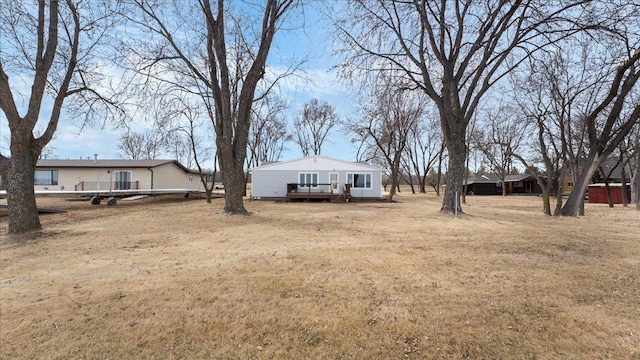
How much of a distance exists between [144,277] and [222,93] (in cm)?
916

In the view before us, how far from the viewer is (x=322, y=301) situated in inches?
136

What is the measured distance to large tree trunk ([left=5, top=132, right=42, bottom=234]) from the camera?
26.5 ft

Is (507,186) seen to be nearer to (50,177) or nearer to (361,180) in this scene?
(361,180)

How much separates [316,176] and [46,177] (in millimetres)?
23380

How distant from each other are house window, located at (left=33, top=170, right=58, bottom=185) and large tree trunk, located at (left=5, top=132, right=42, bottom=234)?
23707mm

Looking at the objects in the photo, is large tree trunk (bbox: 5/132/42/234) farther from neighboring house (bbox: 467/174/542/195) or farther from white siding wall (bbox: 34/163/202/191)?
neighboring house (bbox: 467/174/542/195)

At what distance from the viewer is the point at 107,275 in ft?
14.5

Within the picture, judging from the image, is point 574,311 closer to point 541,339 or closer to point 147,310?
point 541,339

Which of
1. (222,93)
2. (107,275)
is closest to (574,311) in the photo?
(107,275)

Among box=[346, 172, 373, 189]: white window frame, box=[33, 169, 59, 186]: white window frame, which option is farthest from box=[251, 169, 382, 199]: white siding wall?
box=[33, 169, 59, 186]: white window frame

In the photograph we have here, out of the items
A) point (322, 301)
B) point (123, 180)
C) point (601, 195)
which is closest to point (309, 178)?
point (123, 180)

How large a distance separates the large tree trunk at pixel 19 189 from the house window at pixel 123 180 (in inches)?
825

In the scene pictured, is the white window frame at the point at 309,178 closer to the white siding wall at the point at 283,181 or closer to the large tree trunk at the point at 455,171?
the white siding wall at the point at 283,181

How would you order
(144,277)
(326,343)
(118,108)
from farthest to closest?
(118,108), (144,277), (326,343)
